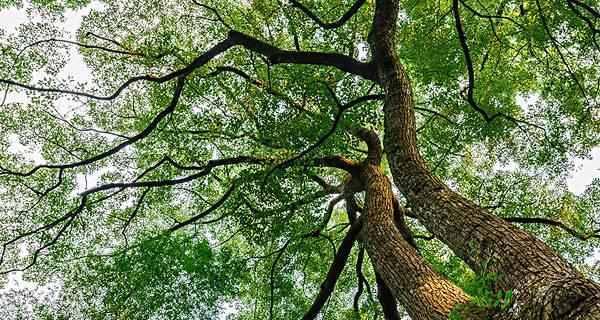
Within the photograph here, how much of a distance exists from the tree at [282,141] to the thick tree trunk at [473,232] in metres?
0.04

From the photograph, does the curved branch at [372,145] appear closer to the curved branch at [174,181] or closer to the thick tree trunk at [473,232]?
the curved branch at [174,181]

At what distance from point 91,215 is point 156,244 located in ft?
6.78

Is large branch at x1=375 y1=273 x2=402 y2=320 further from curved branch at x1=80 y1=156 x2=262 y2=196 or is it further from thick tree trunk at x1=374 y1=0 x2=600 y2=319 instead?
curved branch at x1=80 y1=156 x2=262 y2=196

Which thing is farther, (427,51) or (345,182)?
(427,51)

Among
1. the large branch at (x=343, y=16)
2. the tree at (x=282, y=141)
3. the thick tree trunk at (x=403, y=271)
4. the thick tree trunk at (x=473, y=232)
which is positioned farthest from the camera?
the tree at (x=282, y=141)

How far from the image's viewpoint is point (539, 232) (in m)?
7.95

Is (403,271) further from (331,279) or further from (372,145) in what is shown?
(372,145)

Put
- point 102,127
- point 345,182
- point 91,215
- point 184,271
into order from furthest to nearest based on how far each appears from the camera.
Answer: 1. point 102,127
2. point 91,215
3. point 345,182
4. point 184,271

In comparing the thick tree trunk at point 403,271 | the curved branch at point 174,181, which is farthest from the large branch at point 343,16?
the curved branch at point 174,181

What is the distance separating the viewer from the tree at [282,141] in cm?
609

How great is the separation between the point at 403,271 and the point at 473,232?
25.9 inches

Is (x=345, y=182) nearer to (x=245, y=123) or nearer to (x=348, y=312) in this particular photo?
(x=245, y=123)

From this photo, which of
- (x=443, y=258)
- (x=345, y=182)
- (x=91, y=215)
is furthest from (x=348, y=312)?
(x=91, y=215)

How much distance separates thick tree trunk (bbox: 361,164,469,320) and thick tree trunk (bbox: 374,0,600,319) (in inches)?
9.6
